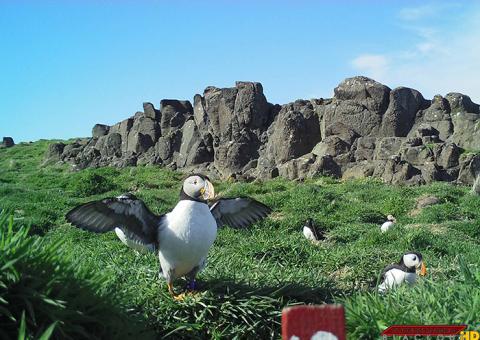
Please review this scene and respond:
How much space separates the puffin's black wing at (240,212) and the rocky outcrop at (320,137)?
14.1 meters

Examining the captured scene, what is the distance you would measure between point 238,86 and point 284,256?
21.9 m

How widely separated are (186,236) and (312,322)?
2.44 m

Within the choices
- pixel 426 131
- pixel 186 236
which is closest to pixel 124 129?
pixel 426 131

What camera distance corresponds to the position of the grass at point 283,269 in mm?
3947

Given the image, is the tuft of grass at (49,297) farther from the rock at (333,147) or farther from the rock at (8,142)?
the rock at (8,142)

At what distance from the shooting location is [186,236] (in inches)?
187

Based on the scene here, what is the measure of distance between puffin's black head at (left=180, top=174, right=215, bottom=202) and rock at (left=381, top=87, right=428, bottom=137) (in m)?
21.2

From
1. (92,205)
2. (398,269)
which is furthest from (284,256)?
(92,205)

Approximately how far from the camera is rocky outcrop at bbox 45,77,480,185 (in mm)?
21203

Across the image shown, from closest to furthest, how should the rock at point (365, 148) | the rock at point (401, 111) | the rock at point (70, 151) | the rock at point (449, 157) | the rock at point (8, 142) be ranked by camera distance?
the rock at point (449, 157) < the rock at point (365, 148) < the rock at point (401, 111) < the rock at point (70, 151) < the rock at point (8, 142)

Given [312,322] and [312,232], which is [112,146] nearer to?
[312,232]

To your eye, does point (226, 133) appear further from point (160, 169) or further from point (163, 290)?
point (163, 290)

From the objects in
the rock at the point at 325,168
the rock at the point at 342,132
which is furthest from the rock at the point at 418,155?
the rock at the point at 342,132

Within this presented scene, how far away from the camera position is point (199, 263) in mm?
4949
